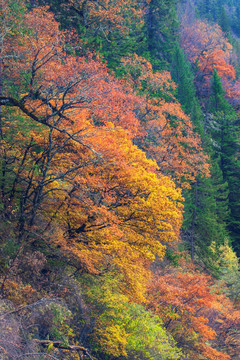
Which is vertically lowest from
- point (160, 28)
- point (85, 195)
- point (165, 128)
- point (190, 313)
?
point (190, 313)

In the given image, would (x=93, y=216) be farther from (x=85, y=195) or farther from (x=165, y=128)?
(x=165, y=128)

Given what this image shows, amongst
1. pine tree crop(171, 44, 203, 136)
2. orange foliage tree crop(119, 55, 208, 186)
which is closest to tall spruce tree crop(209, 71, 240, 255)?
pine tree crop(171, 44, 203, 136)

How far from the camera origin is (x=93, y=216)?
12797 millimetres

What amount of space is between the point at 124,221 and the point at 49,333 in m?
4.54

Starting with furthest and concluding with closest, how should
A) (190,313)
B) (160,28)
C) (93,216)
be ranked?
(160,28) < (190,313) < (93,216)

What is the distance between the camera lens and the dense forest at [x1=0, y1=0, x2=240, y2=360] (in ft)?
36.0

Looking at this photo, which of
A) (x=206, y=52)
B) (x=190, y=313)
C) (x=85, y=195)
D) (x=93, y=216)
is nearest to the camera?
(x=85, y=195)

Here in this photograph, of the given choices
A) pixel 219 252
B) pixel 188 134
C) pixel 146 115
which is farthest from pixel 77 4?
pixel 219 252

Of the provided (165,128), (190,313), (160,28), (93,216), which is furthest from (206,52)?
(93,216)

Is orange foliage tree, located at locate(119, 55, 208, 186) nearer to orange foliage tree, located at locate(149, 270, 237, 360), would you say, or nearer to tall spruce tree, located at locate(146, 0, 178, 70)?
tall spruce tree, located at locate(146, 0, 178, 70)

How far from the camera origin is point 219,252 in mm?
30344

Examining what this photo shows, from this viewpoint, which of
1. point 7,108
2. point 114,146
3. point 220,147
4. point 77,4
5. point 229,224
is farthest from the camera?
point 220,147

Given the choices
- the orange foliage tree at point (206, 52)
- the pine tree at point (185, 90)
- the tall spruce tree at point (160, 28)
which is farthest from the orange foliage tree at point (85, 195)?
the orange foliage tree at point (206, 52)

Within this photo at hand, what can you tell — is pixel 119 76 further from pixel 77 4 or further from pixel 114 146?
pixel 114 146
